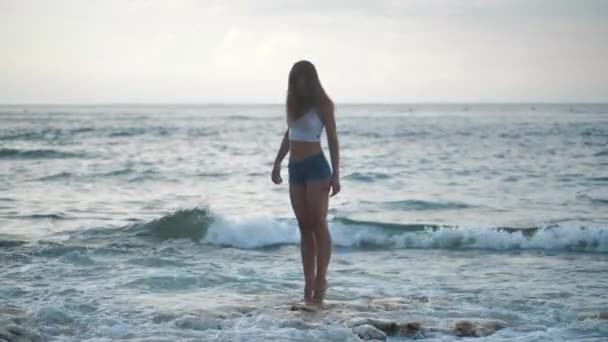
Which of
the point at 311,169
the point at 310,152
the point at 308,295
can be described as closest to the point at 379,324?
the point at 308,295

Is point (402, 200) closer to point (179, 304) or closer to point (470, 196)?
point (470, 196)

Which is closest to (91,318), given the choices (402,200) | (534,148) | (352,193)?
(402,200)

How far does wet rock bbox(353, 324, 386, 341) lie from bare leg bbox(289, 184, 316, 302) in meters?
0.89

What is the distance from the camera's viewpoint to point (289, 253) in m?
9.76

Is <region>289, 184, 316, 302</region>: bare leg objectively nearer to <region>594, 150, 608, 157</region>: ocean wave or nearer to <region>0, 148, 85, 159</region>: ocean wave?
<region>594, 150, 608, 157</region>: ocean wave

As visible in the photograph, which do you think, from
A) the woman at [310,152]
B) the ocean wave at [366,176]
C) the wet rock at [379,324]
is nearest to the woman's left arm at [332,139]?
the woman at [310,152]

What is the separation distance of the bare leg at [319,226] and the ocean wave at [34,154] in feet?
67.9

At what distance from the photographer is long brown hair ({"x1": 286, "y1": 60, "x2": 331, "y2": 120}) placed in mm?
5805

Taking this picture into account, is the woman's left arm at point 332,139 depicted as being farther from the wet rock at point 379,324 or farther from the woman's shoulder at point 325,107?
the wet rock at point 379,324

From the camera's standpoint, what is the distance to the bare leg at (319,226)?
5953 mm

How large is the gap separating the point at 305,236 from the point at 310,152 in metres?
0.76

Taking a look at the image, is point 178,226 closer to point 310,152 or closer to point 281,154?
point 281,154

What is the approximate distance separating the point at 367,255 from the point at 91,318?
180 inches

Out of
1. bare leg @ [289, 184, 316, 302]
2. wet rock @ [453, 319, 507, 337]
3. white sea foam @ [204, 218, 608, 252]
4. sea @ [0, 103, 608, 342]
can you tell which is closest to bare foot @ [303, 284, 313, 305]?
bare leg @ [289, 184, 316, 302]
